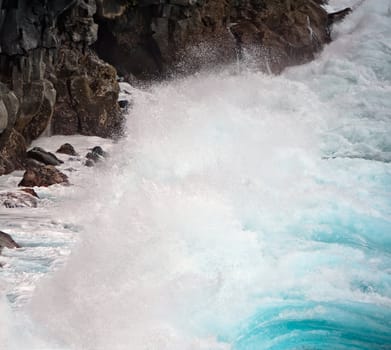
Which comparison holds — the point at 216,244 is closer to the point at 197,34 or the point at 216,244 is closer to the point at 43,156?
the point at 43,156

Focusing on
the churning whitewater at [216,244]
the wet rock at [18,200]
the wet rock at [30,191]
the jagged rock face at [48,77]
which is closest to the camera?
the churning whitewater at [216,244]

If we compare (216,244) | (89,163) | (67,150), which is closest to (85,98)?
(67,150)

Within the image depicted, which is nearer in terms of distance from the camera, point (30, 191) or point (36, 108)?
point (30, 191)

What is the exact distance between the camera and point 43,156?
42.7ft

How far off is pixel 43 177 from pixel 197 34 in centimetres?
1130

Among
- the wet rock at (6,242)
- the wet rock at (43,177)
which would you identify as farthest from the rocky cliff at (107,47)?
the wet rock at (6,242)

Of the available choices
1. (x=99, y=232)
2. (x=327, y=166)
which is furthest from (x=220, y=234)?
(x=327, y=166)

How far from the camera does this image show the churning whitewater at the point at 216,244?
276 inches

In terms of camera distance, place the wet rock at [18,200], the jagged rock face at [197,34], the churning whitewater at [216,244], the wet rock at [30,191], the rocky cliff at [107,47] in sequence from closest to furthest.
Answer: the churning whitewater at [216,244], the wet rock at [18,200], the wet rock at [30,191], the rocky cliff at [107,47], the jagged rock face at [197,34]

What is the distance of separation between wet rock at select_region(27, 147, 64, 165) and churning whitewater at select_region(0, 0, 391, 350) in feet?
3.47

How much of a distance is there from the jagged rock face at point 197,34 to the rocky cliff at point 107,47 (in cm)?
4

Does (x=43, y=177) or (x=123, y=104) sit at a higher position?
(x=43, y=177)

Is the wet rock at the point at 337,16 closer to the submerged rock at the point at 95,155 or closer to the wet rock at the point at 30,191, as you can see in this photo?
the submerged rock at the point at 95,155

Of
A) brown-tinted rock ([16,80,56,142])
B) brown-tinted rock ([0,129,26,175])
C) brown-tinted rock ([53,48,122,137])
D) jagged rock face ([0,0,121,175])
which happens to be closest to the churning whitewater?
brown-tinted rock ([16,80,56,142])
